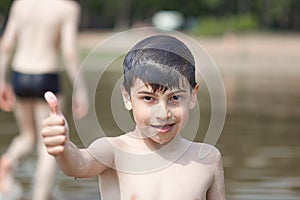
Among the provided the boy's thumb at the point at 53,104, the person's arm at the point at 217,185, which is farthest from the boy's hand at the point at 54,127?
the person's arm at the point at 217,185

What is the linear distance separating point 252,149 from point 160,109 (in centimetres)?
818

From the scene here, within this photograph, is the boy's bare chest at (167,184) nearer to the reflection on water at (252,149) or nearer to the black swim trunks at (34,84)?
the reflection on water at (252,149)

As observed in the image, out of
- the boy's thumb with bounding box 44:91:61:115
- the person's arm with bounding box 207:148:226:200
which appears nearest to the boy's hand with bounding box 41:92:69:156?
the boy's thumb with bounding box 44:91:61:115

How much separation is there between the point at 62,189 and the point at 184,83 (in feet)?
17.0

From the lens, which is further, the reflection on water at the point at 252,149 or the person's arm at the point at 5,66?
the reflection on water at the point at 252,149

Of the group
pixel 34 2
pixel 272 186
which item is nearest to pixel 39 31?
pixel 34 2

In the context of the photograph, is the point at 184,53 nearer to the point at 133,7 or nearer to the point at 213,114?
the point at 213,114

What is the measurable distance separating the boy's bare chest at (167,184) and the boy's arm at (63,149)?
108 mm

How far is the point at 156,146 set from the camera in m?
3.46

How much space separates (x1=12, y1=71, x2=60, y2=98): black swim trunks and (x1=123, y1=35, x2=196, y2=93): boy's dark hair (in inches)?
162

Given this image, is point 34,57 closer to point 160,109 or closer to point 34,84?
point 34,84

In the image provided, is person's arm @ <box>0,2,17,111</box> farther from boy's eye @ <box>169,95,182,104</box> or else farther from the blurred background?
boy's eye @ <box>169,95,182,104</box>

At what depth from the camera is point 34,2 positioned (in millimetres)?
7602

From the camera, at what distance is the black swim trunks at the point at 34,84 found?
7.51 meters
